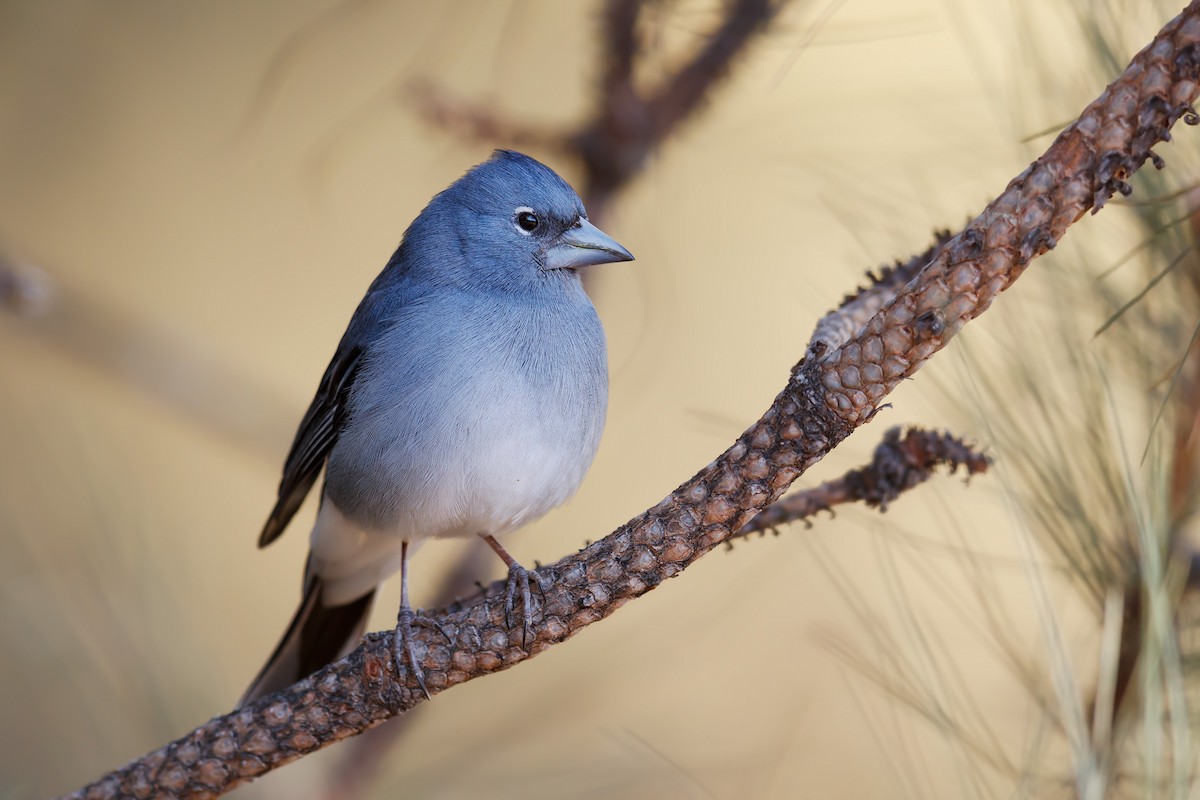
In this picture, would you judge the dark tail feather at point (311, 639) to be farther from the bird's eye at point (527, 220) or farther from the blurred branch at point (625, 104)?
the blurred branch at point (625, 104)

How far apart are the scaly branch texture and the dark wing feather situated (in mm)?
695

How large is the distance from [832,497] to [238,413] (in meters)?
1.94

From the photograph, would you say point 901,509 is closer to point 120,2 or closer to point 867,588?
point 867,588

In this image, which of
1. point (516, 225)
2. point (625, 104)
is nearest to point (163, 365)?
point (516, 225)

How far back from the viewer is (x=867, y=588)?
360 cm

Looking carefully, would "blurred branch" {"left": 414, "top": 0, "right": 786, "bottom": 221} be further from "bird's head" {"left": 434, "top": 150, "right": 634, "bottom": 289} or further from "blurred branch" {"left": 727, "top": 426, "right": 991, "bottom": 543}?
"blurred branch" {"left": 727, "top": 426, "right": 991, "bottom": 543}

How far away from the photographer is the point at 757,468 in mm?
1541

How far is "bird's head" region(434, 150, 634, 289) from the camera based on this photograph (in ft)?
9.11

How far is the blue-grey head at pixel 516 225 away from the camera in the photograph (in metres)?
2.77

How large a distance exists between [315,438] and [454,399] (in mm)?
509

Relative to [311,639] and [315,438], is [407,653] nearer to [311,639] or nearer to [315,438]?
[315,438]

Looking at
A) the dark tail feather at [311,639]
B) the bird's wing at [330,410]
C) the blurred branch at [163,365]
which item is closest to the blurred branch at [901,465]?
the bird's wing at [330,410]

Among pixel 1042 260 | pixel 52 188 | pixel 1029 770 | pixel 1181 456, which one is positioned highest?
pixel 52 188

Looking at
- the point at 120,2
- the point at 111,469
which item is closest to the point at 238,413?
the point at 111,469
